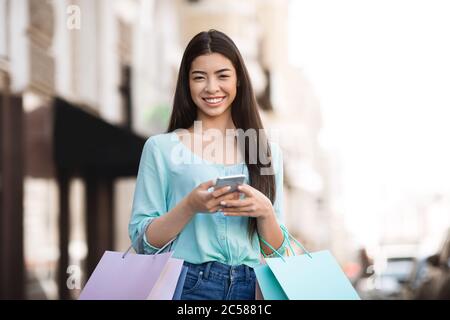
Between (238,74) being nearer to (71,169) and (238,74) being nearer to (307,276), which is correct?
(307,276)

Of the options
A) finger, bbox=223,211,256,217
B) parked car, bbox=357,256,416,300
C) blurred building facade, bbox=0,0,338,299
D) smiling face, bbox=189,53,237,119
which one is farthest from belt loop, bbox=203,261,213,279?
parked car, bbox=357,256,416,300

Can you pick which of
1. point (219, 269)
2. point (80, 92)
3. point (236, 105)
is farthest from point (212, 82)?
point (80, 92)

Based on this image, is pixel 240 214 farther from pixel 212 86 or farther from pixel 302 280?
pixel 212 86

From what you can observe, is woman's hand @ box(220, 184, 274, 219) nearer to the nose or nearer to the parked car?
the nose

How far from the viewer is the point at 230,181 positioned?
2430 mm

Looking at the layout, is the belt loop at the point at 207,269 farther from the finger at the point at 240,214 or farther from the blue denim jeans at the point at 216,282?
the finger at the point at 240,214

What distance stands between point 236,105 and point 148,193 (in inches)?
15.3

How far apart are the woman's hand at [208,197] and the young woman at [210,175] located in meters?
0.06

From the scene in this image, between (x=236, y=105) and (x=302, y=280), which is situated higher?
(x=236, y=105)

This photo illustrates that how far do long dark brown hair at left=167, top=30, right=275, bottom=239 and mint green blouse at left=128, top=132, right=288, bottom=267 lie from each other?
0.20 ft

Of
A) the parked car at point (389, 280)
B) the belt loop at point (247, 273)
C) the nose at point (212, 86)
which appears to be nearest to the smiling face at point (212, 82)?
the nose at point (212, 86)

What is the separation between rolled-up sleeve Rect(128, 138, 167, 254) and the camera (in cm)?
271

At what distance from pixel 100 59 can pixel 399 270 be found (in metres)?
11.4

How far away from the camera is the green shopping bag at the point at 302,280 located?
2.51m
